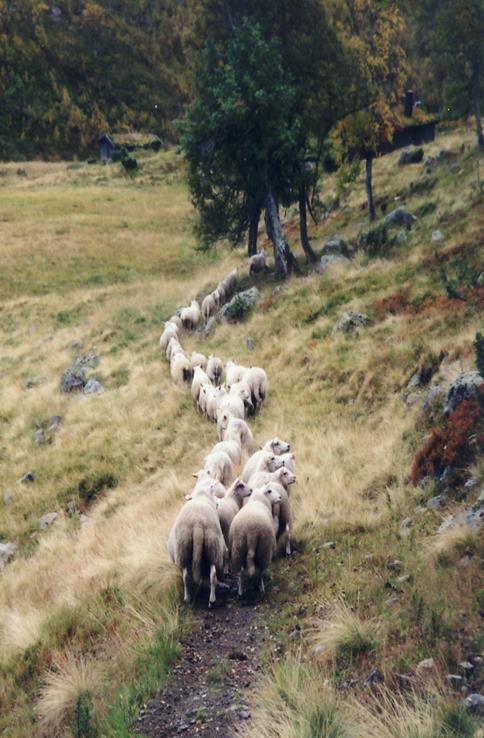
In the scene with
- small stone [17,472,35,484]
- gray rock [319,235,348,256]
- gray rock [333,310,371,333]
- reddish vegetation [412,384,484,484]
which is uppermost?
reddish vegetation [412,384,484,484]

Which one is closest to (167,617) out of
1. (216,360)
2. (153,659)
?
(153,659)

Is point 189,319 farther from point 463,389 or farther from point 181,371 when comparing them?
point 463,389

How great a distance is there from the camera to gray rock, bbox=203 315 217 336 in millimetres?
24047

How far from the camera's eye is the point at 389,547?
775 centimetres

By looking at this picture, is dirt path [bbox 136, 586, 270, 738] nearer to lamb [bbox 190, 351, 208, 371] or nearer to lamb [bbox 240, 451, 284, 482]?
lamb [bbox 240, 451, 284, 482]

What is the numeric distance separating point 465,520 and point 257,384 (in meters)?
9.15

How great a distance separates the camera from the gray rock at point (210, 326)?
24047mm

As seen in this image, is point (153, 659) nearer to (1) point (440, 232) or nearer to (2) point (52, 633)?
(2) point (52, 633)

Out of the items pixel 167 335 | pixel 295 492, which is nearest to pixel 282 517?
pixel 295 492

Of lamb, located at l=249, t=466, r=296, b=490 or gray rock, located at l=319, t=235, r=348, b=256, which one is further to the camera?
gray rock, located at l=319, t=235, r=348, b=256

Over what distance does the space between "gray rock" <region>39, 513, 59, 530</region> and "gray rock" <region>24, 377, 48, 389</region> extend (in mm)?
10516

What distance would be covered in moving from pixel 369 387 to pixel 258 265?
16.7m

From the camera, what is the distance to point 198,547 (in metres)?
7.93

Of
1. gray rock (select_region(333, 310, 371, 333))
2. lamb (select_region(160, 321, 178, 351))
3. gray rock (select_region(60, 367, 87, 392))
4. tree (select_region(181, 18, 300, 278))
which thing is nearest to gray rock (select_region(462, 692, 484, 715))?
gray rock (select_region(333, 310, 371, 333))
